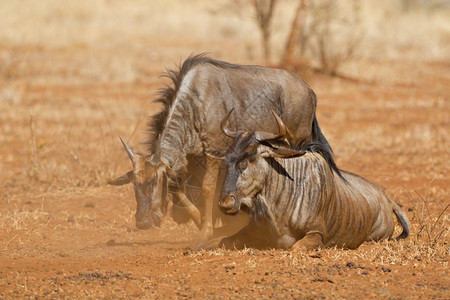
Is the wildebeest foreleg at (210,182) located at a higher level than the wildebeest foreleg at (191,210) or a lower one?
higher

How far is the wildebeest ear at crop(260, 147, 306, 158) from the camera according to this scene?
20.3ft

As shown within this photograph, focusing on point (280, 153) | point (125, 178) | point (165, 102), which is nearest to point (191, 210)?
point (125, 178)

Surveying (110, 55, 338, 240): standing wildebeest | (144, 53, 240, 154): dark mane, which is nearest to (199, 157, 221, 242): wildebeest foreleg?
(110, 55, 338, 240): standing wildebeest

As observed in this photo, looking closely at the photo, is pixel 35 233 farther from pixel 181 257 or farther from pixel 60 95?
pixel 60 95

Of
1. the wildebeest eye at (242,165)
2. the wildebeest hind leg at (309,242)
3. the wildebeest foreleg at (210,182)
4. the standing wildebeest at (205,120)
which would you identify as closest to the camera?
the wildebeest eye at (242,165)

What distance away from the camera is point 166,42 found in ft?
88.1

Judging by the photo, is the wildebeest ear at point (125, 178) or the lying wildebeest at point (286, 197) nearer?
the lying wildebeest at point (286, 197)

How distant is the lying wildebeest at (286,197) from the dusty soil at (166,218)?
24cm

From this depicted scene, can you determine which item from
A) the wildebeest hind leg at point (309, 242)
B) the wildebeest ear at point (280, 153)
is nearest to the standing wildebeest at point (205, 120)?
the wildebeest ear at point (280, 153)

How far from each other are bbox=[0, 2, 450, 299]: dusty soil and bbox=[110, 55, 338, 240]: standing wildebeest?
1.84ft

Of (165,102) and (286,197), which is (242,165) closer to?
(286,197)

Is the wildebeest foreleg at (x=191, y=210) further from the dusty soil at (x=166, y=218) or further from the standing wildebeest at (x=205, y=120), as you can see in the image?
the dusty soil at (x=166, y=218)

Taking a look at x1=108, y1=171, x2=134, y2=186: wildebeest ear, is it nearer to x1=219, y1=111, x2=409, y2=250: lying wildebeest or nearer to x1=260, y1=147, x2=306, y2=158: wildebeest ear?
x1=219, y1=111, x2=409, y2=250: lying wildebeest

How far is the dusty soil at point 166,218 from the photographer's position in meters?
5.26
